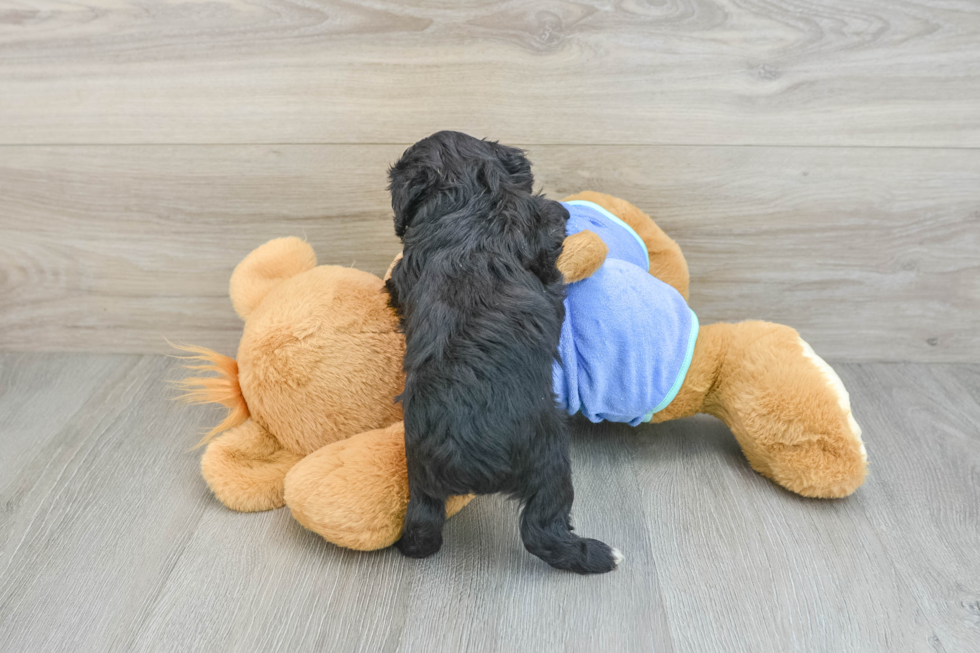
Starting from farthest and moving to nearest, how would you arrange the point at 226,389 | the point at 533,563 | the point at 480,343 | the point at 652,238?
the point at 652,238, the point at 226,389, the point at 533,563, the point at 480,343

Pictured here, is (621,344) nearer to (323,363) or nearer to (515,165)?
(515,165)

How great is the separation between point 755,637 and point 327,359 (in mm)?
536

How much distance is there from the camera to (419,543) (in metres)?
0.72

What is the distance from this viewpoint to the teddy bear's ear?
93 centimetres

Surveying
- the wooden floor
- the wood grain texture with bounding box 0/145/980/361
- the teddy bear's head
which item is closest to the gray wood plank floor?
the wooden floor

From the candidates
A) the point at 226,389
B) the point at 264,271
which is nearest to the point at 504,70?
the point at 264,271

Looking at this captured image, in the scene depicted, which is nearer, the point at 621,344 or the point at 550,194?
the point at 621,344

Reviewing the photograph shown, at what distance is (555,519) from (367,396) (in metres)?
0.27

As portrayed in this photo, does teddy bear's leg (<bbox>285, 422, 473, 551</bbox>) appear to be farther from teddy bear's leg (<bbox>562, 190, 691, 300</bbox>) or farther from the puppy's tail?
teddy bear's leg (<bbox>562, 190, 691, 300</bbox>)

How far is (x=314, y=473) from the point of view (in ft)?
2.40

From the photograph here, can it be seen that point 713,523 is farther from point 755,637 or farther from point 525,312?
point 525,312

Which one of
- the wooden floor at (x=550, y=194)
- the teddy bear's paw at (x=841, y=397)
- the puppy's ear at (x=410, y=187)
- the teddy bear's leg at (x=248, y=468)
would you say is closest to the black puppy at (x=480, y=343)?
the puppy's ear at (x=410, y=187)

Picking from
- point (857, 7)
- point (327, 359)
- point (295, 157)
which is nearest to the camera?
point (327, 359)

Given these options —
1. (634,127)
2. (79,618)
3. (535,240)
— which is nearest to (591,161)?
(634,127)
